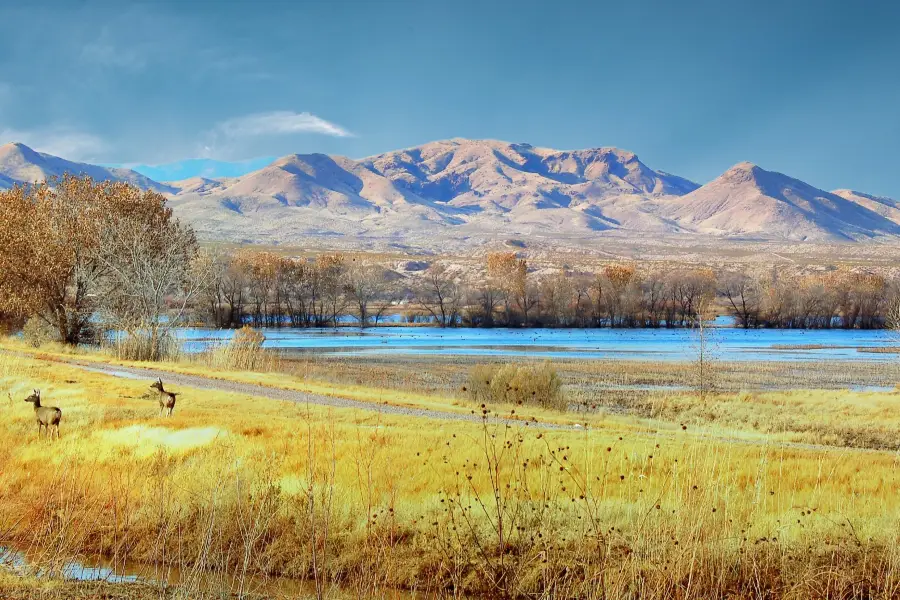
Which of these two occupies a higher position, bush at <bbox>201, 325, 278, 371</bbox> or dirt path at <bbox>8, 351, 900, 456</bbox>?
bush at <bbox>201, 325, 278, 371</bbox>

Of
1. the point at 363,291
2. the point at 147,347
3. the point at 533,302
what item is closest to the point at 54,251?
the point at 147,347

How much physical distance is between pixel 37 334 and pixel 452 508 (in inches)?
1656

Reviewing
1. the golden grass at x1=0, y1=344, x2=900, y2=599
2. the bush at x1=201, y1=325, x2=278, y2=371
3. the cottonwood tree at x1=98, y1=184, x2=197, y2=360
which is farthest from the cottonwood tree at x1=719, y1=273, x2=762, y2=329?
the golden grass at x1=0, y1=344, x2=900, y2=599

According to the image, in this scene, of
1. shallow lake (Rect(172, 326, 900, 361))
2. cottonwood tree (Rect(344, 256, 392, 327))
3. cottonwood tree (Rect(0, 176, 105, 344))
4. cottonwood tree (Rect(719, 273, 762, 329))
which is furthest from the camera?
cottonwood tree (Rect(344, 256, 392, 327))

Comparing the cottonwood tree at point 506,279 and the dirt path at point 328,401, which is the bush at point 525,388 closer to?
the dirt path at point 328,401

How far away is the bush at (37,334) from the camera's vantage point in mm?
44938

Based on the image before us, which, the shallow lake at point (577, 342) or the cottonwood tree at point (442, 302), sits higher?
the cottonwood tree at point (442, 302)

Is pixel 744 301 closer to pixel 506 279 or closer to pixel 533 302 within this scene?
pixel 533 302

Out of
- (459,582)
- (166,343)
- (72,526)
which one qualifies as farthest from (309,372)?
(459,582)

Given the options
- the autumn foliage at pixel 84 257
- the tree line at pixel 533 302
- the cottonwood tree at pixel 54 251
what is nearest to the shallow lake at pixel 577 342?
the tree line at pixel 533 302

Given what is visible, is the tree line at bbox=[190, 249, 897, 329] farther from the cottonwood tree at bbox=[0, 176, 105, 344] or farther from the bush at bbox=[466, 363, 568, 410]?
the bush at bbox=[466, 363, 568, 410]

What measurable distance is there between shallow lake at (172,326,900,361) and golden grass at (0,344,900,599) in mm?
31431

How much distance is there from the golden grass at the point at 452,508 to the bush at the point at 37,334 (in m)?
28.2

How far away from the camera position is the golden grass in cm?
975
